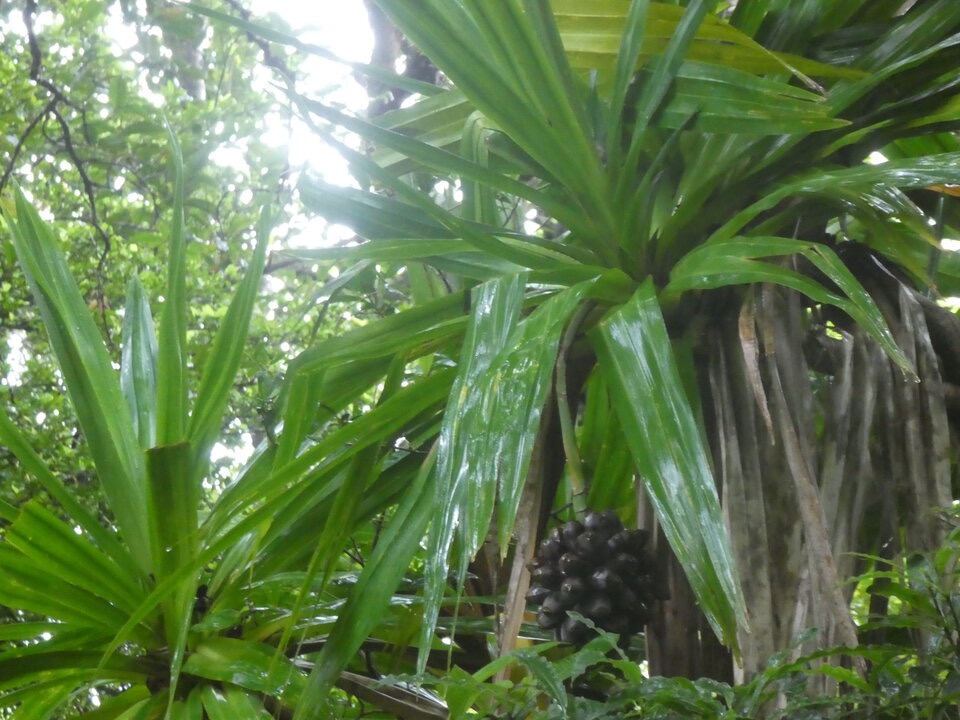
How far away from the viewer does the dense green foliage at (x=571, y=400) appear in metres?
0.68

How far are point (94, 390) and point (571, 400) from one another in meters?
0.51

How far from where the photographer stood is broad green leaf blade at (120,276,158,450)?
3.60 feet

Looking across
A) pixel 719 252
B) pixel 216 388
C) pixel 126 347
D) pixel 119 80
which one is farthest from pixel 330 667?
pixel 119 80

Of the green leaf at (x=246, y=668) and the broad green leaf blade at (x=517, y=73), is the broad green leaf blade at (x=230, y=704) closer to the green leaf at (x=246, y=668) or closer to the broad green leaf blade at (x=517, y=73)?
the green leaf at (x=246, y=668)

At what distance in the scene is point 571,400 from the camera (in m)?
0.99

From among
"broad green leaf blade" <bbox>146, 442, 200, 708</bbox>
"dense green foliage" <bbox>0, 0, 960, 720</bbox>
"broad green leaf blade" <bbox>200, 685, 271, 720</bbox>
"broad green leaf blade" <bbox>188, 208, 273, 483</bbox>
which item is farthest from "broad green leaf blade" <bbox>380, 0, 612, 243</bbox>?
"broad green leaf blade" <bbox>200, 685, 271, 720</bbox>

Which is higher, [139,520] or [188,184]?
[188,184]

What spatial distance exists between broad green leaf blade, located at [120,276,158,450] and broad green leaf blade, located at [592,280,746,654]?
1.89 ft

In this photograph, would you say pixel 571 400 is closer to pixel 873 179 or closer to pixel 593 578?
pixel 593 578

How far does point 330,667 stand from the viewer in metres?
0.79

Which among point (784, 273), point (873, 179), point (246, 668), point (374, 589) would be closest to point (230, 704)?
point (246, 668)

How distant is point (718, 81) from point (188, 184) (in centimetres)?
154

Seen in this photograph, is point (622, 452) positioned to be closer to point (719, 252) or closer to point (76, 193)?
point (719, 252)

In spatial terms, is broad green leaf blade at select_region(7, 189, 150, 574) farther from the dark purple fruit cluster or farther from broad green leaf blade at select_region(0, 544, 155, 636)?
the dark purple fruit cluster
